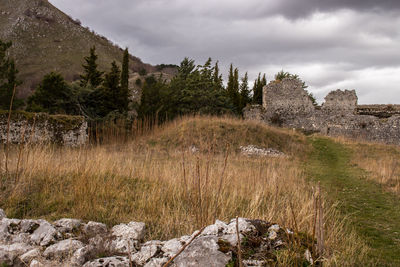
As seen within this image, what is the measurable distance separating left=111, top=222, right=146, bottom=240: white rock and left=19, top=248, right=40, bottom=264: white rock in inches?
25.9

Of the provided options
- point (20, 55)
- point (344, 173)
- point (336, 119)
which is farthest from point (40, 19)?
point (344, 173)

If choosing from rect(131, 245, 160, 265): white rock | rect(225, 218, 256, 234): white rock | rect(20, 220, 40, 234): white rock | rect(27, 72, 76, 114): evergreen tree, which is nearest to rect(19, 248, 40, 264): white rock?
rect(20, 220, 40, 234): white rock

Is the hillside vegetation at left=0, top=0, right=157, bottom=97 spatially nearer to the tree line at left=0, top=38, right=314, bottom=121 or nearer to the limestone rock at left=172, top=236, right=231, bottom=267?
the tree line at left=0, top=38, right=314, bottom=121

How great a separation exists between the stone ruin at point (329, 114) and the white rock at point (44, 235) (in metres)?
21.9

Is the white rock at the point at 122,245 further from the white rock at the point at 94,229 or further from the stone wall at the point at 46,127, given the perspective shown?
the stone wall at the point at 46,127

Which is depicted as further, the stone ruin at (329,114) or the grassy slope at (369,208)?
the stone ruin at (329,114)

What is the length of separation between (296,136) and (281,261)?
613 inches

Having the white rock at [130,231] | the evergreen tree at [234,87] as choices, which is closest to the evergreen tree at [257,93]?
the evergreen tree at [234,87]

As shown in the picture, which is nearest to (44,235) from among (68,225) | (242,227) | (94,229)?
(68,225)

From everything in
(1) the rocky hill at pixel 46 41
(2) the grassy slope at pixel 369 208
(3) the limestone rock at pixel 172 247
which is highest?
(1) the rocky hill at pixel 46 41

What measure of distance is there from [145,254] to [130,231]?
0.60 m

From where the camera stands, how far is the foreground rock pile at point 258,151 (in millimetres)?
12672

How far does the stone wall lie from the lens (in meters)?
11.0

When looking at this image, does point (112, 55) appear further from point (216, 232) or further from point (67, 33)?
point (216, 232)
